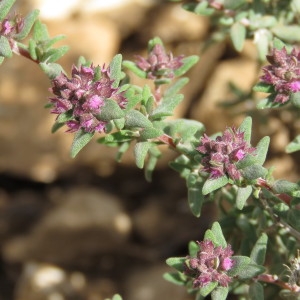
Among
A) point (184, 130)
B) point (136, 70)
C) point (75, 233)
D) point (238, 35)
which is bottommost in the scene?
point (75, 233)

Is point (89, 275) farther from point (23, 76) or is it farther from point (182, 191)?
point (23, 76)

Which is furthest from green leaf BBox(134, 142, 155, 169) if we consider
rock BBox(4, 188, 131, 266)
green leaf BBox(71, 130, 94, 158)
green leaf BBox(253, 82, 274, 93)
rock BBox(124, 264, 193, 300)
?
rock BBox(4, 188, 131, 266)

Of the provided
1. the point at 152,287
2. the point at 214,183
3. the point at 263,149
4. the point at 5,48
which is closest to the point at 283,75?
the point at 263,149

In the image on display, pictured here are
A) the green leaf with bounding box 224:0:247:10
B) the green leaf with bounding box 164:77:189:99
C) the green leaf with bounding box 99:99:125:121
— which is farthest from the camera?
the green leaf with bounding box 224:0:247:10

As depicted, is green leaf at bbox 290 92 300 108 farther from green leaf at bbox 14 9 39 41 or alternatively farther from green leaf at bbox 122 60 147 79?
green leaf at bbox 14 9 39 41

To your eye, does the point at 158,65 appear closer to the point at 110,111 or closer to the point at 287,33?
the point at 110,111

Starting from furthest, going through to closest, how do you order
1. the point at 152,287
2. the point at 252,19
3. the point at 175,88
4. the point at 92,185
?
1. the point at 92,185
2. the point at 152,287
3. the point at 252,19
4. the point at 175,88

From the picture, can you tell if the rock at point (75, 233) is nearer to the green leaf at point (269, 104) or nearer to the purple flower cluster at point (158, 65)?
the purple flower cluster at point (158, 65)

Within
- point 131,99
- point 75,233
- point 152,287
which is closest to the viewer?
point 131,99
